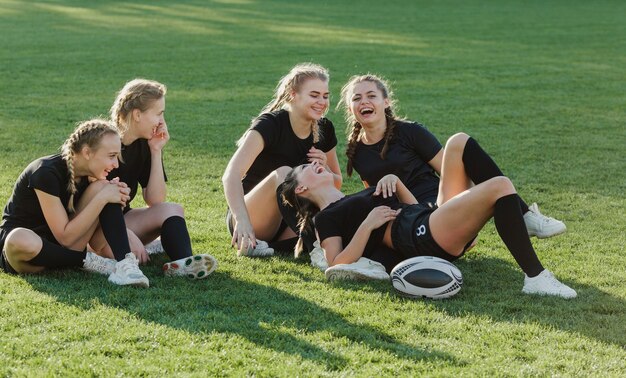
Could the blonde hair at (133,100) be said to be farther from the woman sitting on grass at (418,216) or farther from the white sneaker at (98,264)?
the woman sitting on grass at (418,216)

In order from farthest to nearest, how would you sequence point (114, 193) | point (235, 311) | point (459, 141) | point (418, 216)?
point (459, 141) → point (418, 216) → point (114, 193) → point (235, 311)

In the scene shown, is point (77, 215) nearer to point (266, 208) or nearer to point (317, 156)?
point (266, 208)

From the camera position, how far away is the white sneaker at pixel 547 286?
5.15 meters

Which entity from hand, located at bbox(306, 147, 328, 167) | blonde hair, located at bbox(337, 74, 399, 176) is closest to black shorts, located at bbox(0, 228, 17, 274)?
hand, located at bbox(306, 147, 328, 167)

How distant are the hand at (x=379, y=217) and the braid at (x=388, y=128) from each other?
2.59 feet

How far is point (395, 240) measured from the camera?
5.55m

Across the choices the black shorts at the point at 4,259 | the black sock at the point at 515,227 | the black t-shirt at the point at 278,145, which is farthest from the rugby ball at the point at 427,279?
the black shorts at the point at 4,259

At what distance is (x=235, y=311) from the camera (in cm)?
486

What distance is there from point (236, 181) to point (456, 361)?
2.33m

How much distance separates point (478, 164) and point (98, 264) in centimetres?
229

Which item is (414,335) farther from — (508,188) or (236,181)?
(236,181)

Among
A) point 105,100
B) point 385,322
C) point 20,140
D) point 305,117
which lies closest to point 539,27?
point 105,100

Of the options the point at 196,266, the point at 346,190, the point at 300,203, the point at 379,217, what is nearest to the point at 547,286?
the point at 379,217

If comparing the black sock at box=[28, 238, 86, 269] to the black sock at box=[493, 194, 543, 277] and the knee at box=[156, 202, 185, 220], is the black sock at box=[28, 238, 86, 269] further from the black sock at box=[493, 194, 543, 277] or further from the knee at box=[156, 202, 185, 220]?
the black sock at box=[493, 194, 543, 277]
